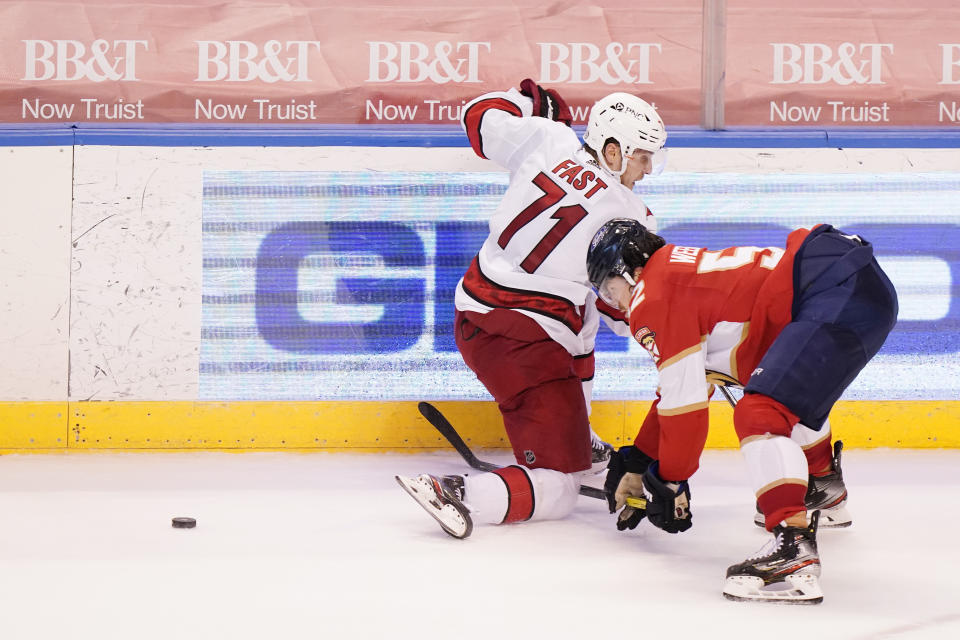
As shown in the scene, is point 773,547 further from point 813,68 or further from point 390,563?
point 813,68

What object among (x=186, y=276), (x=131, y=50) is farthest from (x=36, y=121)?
(x=186, y=276)

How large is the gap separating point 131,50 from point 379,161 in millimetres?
1045

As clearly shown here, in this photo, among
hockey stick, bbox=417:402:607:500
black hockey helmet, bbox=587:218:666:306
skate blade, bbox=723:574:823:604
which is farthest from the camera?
hockey stick, bbox=417:402:607:500

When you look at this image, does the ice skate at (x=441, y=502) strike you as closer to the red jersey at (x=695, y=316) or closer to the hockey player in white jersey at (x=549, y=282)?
the hockey player in white jersey at (x=549, y=282)

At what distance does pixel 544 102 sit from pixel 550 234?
624 millimetres

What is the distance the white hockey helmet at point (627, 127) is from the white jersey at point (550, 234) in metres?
0.08

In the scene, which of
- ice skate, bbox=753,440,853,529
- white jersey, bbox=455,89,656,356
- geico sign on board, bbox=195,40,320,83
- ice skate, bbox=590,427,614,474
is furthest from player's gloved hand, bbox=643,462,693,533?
geico sign on board, bbox=195,40,320,83

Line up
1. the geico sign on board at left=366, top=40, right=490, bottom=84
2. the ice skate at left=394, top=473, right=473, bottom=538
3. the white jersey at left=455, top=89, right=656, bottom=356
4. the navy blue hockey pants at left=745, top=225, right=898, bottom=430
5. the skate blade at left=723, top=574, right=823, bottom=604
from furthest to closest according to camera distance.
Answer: the geico sign on board at left=366, top=40, right=490, bottom=84 → the white jersey at left=455, top=89, right=656, bottom=356 → the ice skate at left=394, top=473, right=473, bottom=538 → the navy blue hockey pants at left=745, top=225, right=898, bottom=430 → the skate blade at left=723, top=574, right=823, bottom=604

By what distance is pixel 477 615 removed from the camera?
2.08m

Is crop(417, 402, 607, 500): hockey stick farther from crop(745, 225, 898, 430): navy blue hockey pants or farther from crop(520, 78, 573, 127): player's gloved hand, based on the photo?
crop(745, 225, 898, 430): navy blue hockey pants

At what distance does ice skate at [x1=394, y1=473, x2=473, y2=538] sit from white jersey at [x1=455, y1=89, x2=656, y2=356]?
70cm

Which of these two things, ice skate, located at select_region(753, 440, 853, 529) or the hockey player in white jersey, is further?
the hockey player in white jersey

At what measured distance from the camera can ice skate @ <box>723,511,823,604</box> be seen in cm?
217

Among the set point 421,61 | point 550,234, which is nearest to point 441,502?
point 550,234
